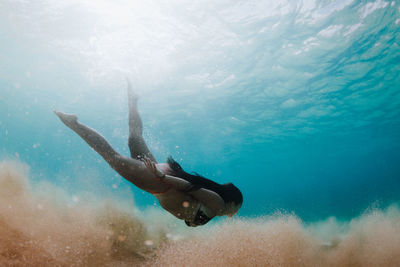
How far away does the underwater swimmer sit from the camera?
3.58 m

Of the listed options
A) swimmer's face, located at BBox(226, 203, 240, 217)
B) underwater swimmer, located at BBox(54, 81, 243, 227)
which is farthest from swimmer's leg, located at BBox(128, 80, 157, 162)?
swimmer's face, located at BBox(226, 203, 240, 217)

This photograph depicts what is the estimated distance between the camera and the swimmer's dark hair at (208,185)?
403 cm

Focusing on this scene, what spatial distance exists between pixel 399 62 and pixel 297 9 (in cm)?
1072

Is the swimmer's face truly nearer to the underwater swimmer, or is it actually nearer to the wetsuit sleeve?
the underwater swimmer

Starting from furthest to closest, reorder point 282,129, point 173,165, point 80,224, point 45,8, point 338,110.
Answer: point 282,129, point 338,110, point 45,8, point 80,224, point 173,165

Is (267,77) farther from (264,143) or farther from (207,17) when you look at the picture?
(264,143)

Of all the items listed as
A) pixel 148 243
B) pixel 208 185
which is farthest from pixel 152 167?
pixel 148 243

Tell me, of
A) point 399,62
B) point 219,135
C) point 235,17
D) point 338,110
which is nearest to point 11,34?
point 235,17

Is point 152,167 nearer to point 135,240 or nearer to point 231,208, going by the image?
point 231,208

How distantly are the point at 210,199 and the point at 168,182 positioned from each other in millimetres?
874

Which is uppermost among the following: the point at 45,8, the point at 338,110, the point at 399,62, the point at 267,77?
the point at 338,110

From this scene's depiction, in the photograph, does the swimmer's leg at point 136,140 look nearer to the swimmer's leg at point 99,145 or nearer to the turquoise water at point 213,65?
the swimmer's leg at point 99,145

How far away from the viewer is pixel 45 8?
13.4 m

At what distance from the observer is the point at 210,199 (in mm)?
3955
